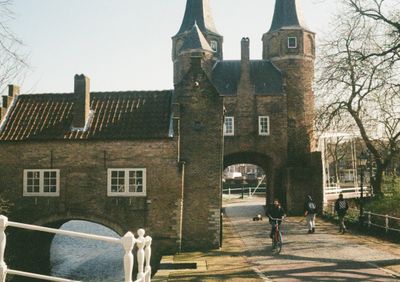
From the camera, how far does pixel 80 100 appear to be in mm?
19938

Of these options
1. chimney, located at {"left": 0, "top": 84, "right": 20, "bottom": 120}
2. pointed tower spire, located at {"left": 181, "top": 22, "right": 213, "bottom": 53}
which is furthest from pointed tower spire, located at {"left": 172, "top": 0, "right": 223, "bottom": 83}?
chimney, located at {"left": 0, "top": 84, "right": 20, "bottom": 120}

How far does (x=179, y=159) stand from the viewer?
61.5 ft

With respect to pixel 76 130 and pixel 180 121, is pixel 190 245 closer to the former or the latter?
pixel 180 121

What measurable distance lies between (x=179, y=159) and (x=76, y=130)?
4.73 metres

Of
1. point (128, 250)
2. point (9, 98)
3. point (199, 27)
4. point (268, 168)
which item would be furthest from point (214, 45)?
point (128, 250)

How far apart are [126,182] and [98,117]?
11.2 feet

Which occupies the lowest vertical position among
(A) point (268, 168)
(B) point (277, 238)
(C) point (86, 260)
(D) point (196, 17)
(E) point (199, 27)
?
(C) point (86, 260)

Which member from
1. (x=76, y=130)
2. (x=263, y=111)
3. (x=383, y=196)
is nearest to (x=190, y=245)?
(x=76, y=130)

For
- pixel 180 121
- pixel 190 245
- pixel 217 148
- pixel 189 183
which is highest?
pixel 180 121

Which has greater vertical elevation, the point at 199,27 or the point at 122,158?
the point at 199,27

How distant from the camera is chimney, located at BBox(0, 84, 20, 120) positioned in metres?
20.2

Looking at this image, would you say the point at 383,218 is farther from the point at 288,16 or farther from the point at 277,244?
the point at 288,16

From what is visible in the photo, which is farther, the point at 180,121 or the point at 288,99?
the point at 288,99

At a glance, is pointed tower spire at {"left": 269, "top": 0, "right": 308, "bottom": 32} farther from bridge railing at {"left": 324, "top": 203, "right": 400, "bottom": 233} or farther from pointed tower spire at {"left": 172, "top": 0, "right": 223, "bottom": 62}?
bridge railing at {"left": 324, "top": 203, "right": 400, "bottom": 233}
